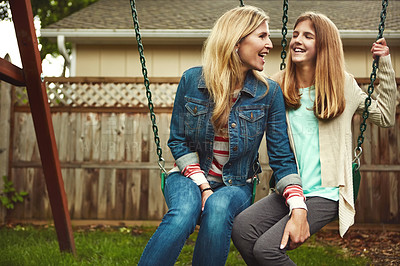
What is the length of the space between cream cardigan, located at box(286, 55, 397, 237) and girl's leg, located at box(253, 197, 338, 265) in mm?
69

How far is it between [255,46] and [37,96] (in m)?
1.85

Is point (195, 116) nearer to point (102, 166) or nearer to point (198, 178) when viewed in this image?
point (198, 178)

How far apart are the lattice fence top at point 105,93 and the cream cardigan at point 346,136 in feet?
10.9

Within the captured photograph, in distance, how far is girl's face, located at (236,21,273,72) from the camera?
7.89ft

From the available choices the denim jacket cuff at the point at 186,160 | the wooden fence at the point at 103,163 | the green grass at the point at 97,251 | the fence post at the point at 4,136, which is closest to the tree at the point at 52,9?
the fence post at the point at 4,136

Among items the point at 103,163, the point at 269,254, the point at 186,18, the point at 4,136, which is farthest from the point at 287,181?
the point at 186,18

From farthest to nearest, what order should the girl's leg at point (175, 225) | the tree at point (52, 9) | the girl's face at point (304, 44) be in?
the tree at point (52, 9) < the girl's face at point (304, 44) < the girl's leg at point (175, 225)

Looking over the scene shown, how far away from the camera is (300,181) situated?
7.53 ft

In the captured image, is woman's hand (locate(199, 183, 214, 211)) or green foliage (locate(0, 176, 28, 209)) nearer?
woman's hand (locate(199, 183, 214, 211))

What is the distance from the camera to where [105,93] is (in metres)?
5.75

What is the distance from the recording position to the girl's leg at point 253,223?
2.24 meters

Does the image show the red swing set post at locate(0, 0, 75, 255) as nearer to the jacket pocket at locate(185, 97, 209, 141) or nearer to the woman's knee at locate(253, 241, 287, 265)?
the jacket pocket at locate(185, 97, 209, 141)

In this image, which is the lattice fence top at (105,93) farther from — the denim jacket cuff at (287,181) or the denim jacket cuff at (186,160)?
the denim jacket cuff at (287,181)

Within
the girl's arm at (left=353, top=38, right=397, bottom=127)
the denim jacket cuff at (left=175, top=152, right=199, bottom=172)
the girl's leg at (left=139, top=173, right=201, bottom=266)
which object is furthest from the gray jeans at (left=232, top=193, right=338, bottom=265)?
the girl's arm at (left=353, top=38, right=397, bottom=127)
